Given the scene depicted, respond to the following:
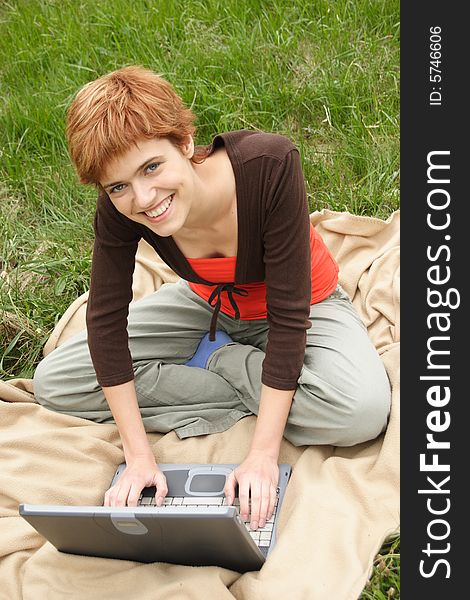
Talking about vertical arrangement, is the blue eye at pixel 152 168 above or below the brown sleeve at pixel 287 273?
above

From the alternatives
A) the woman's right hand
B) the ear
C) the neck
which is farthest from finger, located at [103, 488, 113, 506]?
the ear

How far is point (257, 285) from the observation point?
241cm

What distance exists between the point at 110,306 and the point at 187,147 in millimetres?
473

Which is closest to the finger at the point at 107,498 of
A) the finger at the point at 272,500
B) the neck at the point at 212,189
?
the finger at the point at 272,500

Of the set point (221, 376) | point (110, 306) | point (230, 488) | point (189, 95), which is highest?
point (189, 95)

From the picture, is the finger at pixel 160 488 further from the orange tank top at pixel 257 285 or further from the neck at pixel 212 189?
the neck at pixel 212 189

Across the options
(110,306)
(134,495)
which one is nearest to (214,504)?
(134,495)

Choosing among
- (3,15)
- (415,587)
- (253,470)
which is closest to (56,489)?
(253,470)

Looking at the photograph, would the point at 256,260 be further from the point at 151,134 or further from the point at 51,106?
the point at 51,106

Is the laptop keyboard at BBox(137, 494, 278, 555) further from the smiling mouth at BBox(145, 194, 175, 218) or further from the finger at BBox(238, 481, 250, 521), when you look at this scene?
the smiling mouth at BBox(145, 194, 175, 218)

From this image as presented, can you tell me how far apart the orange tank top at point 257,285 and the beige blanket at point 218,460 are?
246 mm

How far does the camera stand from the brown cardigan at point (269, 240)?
7.04ft

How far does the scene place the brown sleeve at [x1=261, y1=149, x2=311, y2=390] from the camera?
84.2 inches

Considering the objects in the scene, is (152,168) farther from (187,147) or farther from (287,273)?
(287,273)
